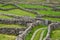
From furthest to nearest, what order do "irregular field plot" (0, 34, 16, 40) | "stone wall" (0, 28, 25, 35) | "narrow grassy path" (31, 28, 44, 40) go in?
"stone wall" (0, 28, 25, 35)
"irregular field plot" (0, 34, 16, 40)
"narrow grassy path" (31, 28, 44, 40)

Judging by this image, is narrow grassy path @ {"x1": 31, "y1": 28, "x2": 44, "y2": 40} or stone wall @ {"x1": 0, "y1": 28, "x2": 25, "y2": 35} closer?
narrow grassy path @ {"x1": 31, "y1": 28, "x2": 44, "y2": 40}

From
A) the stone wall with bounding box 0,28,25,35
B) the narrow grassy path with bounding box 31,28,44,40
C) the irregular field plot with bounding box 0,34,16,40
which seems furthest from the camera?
the stone wall with bounding box 0,28,25,35

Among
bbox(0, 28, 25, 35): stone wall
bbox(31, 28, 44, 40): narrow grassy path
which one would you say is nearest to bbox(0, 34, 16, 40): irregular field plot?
bbox(0, 28, 25, 35): stone wall

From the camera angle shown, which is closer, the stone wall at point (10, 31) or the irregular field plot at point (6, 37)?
the irregular field plot at point (6, 37)

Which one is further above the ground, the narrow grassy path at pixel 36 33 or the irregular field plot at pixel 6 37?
the narrow grassy path at pixel 36 33

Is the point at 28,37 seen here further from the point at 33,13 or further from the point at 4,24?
the point at 33,13

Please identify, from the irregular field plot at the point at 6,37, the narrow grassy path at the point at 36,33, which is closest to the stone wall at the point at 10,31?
the irregular field plot at the point at 6,37

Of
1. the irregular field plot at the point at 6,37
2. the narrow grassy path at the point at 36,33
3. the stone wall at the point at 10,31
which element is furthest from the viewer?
the stone wall at the point at 10,31

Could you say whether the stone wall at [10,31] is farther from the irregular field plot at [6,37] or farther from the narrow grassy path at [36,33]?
the narrow grassy path at [36,33]

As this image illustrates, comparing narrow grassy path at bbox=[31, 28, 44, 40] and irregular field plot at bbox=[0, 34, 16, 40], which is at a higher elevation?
narrow grassy path at bbox=[31, 28, 44, 40]

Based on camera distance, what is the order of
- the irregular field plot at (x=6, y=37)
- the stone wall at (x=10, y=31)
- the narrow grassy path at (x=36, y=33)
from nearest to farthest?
the narrow grassy path at (x=36, y=33) → the irregular field plot at (x=6, y=37) → the stone wall at (x=10, y=31)

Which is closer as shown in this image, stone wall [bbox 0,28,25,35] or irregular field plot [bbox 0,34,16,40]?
irregular field plot [bbox 0,34,16,40]

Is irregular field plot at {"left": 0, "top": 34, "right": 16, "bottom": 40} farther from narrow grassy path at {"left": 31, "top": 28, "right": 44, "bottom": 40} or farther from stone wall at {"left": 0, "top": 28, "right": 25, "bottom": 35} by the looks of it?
narrow grassy path at {"left": 31, "top": 28, "right": 44, "bottom": 40}
